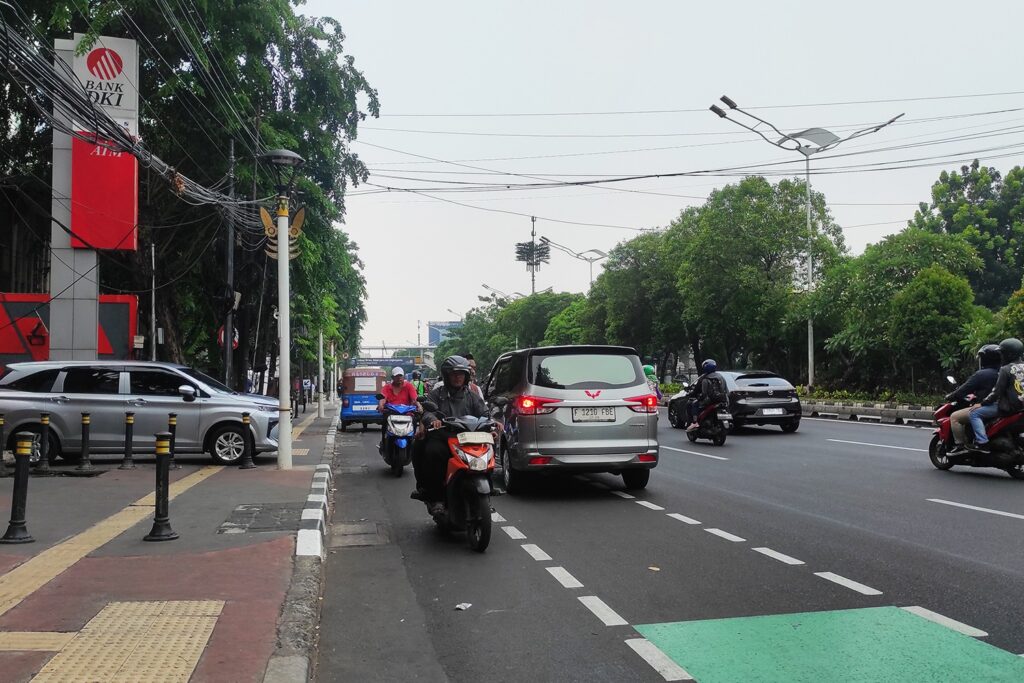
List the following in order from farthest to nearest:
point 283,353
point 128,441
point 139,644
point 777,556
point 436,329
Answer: point 436,329
point 283,353
point 128,441
point 777,556
point 139,644

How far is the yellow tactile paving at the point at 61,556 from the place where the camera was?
559cm

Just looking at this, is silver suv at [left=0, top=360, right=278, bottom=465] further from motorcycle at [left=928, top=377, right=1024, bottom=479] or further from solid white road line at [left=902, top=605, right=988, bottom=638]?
solid white road line at [left=902, top=605, right=988, bottom=638]

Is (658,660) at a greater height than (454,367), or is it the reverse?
(454,367)

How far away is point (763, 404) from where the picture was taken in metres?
20.0

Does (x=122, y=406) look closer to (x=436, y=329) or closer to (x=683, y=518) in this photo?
(x=683, y=518)

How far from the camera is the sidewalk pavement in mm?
4254

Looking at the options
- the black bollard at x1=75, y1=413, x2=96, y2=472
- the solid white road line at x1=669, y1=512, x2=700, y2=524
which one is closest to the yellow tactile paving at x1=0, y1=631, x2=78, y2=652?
the solid white road line at x1=669, y1=512, x2=700, y2=524

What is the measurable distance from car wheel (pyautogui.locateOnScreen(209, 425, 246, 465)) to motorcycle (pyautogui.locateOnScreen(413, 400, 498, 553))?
7449 mm

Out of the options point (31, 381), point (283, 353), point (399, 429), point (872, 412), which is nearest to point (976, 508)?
point (399, 429)

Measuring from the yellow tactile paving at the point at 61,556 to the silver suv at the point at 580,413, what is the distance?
4.26 m

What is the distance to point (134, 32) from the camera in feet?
66.8

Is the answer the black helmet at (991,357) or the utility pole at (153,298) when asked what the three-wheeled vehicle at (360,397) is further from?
the black helmet at (991,357)

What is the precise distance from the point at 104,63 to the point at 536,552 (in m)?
16.0

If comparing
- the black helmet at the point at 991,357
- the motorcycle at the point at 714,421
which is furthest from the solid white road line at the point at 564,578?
the motorcycle at the point at 714,421
